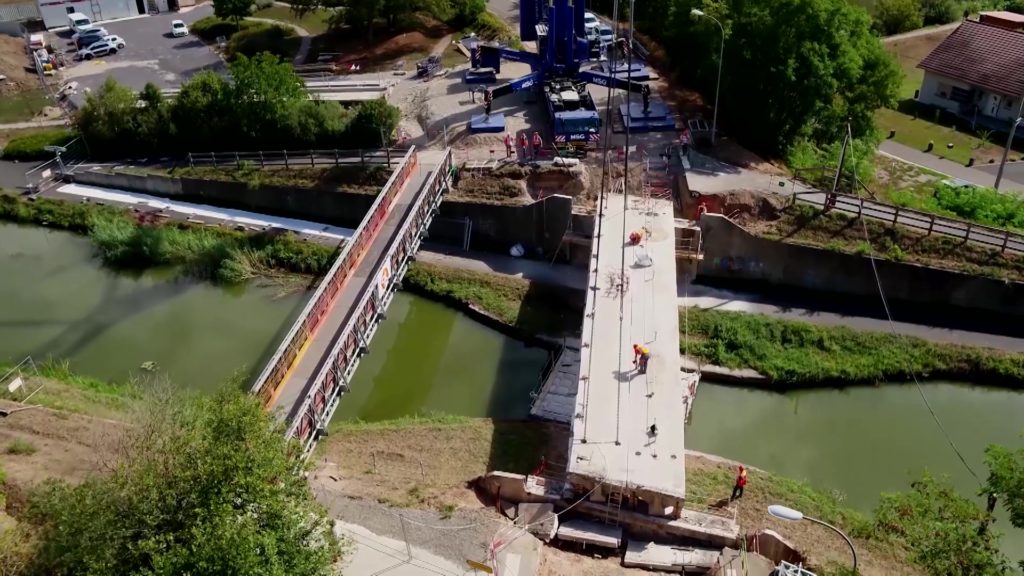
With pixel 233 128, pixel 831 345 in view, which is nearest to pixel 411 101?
pixel 233 128

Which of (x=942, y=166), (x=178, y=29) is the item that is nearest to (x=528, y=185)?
(x=942, y=166)

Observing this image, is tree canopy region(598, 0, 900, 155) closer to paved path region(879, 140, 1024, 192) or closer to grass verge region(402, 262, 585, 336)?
paved path region(879, 140, 1024, 192)

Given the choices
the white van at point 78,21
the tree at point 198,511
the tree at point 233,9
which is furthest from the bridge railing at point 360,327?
the white van at point 78,21

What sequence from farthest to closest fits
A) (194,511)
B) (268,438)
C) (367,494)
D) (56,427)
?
1. (56,427)
2. (367,494)
3. (268,438)
4. (194,511)

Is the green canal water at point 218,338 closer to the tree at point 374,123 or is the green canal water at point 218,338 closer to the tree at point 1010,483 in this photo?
the tree at point 374,123

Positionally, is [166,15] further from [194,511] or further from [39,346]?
[194,511]

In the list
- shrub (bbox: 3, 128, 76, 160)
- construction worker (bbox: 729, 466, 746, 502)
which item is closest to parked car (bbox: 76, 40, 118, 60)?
shrub (bbox: 3, 128, 76, 160)

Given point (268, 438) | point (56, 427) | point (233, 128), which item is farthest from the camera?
point (233, 128)
